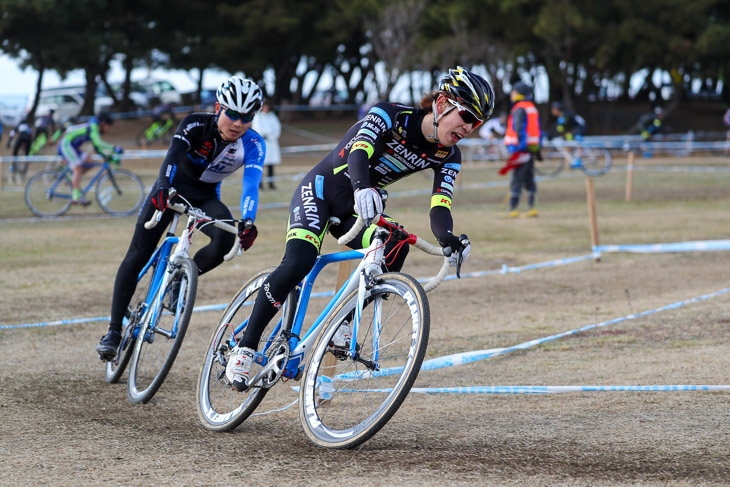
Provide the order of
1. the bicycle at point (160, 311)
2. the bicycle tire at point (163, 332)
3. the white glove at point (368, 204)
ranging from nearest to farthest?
1. the white glove at point (368, 204)
2. the bicycle tire at point (163, 332)
3. the bicycle at point (160, 311)

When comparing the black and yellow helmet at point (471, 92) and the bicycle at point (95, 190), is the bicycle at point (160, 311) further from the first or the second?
the bicycle at point (95, 190)

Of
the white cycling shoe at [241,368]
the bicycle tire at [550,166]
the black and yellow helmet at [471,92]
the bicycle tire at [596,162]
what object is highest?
the black and yellow helmet at [471,92]

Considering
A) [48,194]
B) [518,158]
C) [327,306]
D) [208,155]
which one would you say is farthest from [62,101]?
[327,306]

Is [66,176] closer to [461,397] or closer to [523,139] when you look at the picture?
[523,139]

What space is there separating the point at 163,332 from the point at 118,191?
12.4 meters

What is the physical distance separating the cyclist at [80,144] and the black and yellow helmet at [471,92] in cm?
1299

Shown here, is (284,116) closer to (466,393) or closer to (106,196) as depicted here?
(106,196)

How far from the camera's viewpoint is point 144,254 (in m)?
6.09

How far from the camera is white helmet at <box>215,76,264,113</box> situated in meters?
5.75

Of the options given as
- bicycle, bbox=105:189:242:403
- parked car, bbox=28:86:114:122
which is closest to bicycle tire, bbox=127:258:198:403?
bicycle, bbox=105:189:242:403

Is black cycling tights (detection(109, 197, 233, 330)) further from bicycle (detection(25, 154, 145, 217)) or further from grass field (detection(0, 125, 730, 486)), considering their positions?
bicycle (detection(25, 154, 145, 217))

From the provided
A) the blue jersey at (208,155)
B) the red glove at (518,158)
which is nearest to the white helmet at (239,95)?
the blue jersey at (208,155)

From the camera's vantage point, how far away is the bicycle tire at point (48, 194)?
16.5 m

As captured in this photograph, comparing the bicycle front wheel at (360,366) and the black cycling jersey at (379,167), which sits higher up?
the black cycling jersey at (379,167)
